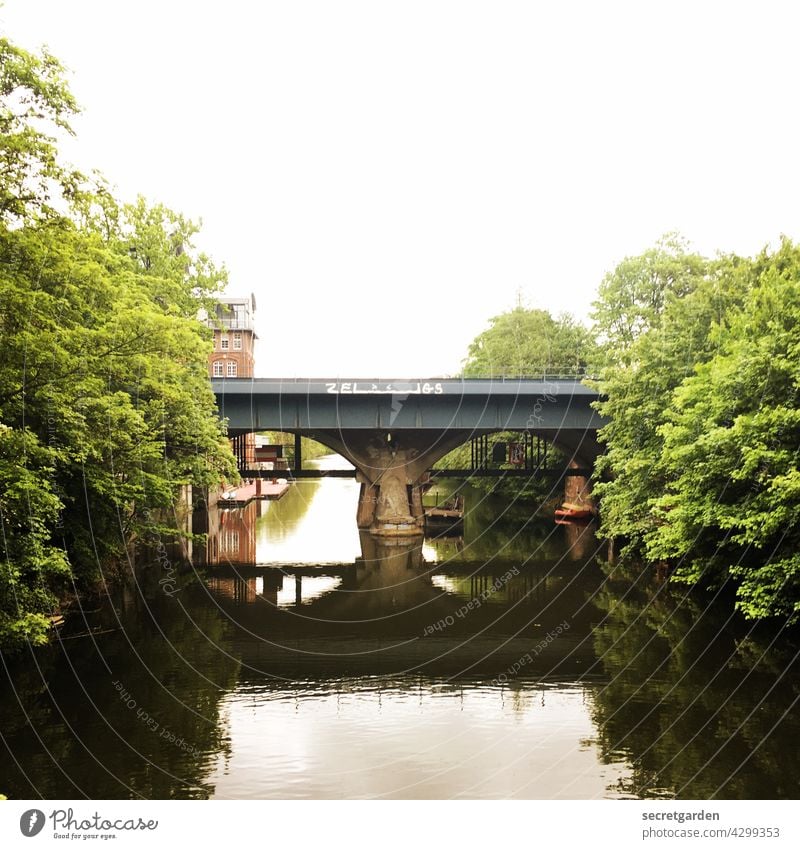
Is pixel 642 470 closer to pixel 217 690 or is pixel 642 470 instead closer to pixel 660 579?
pixel 660 579

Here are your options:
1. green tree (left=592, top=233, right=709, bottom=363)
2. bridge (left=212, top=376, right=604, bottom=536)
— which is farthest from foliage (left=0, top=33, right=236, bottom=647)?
green tree (left=592, top=233, right=709, bottom=363)

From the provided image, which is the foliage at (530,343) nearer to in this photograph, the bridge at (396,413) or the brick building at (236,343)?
the bridge at (396,413)

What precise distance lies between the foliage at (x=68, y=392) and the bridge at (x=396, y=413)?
39.7 feet

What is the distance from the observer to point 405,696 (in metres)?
19.2

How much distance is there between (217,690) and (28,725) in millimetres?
4197

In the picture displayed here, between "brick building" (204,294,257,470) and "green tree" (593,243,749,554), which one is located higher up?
"brick building" (204,294,257,470)

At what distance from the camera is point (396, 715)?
1786cm

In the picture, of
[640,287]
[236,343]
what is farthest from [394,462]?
[236,343]

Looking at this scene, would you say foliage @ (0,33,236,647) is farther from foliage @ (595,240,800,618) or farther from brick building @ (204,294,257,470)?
brick building @ (204,294,257,470)

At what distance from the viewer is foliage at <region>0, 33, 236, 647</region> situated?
14.4 m

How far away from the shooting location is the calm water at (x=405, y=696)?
1448 centimetres

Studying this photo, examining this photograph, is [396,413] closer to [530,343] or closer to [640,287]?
[640,287]

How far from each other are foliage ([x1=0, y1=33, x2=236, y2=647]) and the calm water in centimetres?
242

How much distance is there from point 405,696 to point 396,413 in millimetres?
25666
